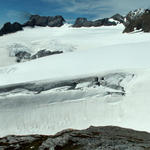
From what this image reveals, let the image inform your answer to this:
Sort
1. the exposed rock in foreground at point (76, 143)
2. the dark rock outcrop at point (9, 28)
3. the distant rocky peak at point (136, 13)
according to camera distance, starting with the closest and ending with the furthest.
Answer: the exposed rock in foreground at point (76, 143), the distant rocky peak at point (136, 13), the dark rock outcrop at point (9, 28)

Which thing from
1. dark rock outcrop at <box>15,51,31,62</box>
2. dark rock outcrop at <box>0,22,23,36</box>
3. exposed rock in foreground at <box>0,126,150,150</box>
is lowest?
exposed rock in foreground at <box>0,126,150,150</box>

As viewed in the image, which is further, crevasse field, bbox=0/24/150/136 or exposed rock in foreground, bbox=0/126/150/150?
crevasse field, bbox=0/24/150/136

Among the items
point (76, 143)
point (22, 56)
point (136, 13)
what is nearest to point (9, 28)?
point (22, 56)

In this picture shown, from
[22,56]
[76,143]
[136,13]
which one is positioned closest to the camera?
[76,143]

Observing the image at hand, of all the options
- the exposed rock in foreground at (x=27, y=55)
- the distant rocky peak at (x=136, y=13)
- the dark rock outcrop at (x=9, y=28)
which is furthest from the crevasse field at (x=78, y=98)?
the dark rock outcrop at (x=9, y=28)

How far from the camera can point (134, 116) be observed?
29312 millimetres

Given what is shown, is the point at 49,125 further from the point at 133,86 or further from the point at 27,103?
the point at 133,86

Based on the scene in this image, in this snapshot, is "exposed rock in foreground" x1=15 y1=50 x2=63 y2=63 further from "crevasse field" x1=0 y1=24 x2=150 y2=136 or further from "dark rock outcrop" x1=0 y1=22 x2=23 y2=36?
"dark rock outcrop" x1=0 y1=22 x2=23 y2=36

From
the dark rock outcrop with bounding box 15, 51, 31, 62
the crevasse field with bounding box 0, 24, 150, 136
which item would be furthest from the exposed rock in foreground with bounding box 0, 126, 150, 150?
the dark rock outcrop with bounding box 15, 51, 31, 62

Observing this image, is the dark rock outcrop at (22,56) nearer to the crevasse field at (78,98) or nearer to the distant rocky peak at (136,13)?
the crevasse field at (78,98)

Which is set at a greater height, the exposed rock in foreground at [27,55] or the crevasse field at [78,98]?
the exposed rock in foreground at [27,55]

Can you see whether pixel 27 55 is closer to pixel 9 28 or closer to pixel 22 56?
pixel 22 56

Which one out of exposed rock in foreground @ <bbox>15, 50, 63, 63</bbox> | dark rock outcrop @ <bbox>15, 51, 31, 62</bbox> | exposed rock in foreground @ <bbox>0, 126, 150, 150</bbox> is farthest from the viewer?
dark rock outcrop @ <bbox>15, 51, 31, 62</bbox>

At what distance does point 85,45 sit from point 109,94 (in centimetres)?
6930
